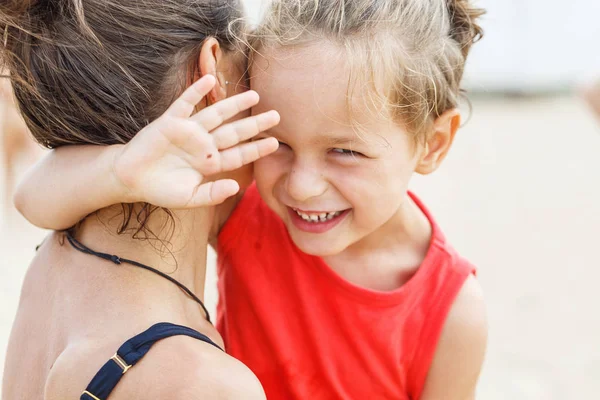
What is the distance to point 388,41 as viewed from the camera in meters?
2.00

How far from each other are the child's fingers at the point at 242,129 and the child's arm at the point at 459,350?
78cm

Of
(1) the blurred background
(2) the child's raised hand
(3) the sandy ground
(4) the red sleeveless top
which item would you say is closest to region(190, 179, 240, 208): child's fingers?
(2) the child's raised hand

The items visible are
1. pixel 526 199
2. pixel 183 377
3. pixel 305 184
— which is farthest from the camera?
pixel 526 199

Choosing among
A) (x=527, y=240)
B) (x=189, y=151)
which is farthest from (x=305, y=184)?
(x=527, y=240)

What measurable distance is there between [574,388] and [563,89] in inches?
304

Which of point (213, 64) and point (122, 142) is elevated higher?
point (213, 64)

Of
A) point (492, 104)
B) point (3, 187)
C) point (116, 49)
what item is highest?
point (116, 49)

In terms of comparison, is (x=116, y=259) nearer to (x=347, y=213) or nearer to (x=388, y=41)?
(x=347, y=213)

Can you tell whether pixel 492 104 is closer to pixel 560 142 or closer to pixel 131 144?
pixel 560 142

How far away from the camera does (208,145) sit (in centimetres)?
183

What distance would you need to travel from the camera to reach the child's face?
1.95m

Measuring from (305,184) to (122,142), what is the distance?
461 millimetres

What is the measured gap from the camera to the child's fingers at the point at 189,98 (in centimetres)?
179

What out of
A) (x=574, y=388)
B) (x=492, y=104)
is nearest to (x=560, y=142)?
(x=492, y=104)
